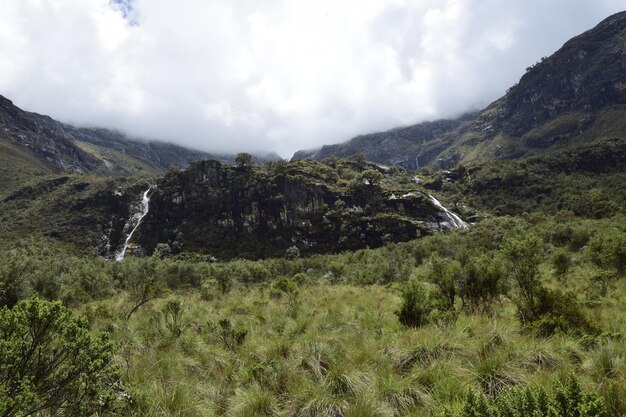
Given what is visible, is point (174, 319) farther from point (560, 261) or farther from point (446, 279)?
point (560, 261)

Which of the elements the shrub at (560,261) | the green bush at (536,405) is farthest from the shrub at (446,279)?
the shrub at (560,261)

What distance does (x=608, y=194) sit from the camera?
112m

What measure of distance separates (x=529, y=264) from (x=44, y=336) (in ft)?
33.2

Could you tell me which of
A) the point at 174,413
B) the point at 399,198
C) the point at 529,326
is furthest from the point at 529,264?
the point at 399,198

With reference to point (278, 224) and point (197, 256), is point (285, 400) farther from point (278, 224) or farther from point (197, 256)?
point (278, 224)

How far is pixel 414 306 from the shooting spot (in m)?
9.77

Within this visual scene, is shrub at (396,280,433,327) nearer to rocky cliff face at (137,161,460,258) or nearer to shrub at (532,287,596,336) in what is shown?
shrub at (532,287,596,336)

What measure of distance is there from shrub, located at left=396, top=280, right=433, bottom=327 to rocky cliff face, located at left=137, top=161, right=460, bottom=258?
111 m

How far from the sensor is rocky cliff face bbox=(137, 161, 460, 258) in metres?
127

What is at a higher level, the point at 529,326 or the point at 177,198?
the point at 529,326

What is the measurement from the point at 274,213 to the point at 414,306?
13574 cm

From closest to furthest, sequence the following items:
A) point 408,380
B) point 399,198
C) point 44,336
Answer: point 44,336 → point 408,380 → point 399,198

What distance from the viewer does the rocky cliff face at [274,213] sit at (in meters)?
127

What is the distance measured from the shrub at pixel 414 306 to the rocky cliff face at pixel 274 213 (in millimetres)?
111061
